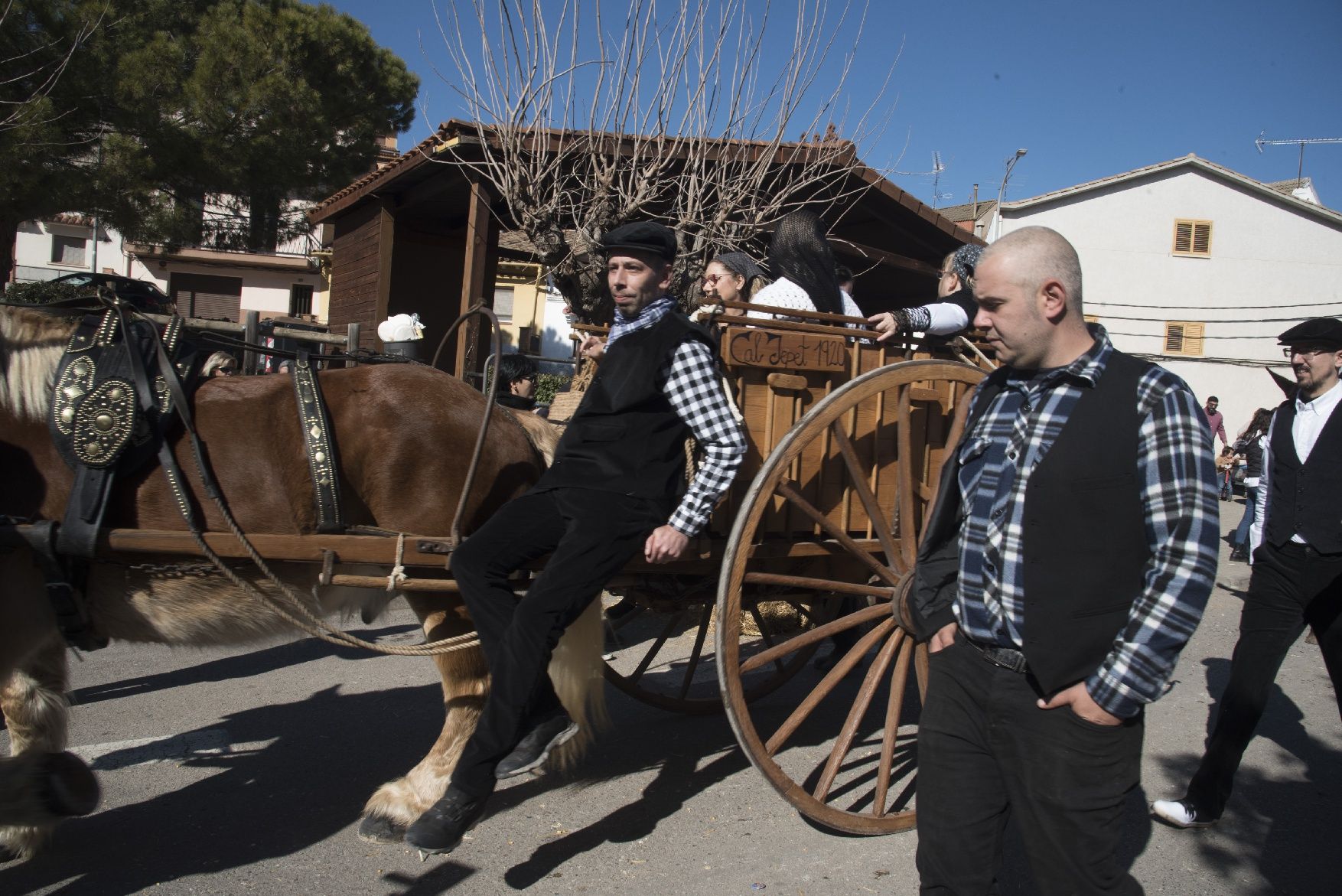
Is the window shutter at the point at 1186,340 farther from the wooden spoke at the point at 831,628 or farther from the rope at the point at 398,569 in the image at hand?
the rope at the point at 398,569

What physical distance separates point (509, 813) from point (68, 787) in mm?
1459

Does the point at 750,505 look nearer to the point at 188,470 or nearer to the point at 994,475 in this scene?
the point at 994,475

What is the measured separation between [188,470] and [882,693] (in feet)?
11.8

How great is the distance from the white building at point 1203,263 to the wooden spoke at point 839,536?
2633 cm

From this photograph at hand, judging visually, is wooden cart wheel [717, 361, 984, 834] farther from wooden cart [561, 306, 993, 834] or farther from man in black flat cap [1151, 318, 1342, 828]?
man in black flat cap [1151, 318, 1342, 828]

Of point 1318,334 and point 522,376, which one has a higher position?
point 1318,334

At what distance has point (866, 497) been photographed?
328 cm

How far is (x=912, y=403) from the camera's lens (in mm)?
3654

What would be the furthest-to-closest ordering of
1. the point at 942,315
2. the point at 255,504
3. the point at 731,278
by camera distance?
the point at 731,278 → the point at 942,315 → the point at 255,504

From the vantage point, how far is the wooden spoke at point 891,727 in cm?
320

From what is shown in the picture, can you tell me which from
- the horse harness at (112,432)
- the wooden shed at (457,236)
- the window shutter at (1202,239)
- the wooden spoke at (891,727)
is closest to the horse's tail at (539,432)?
the horse harness at (112,432)

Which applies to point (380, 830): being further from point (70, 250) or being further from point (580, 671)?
point (70, 250)

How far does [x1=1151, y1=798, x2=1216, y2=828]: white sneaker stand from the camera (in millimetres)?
3461

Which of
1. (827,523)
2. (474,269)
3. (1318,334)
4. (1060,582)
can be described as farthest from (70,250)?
(1060,582)
